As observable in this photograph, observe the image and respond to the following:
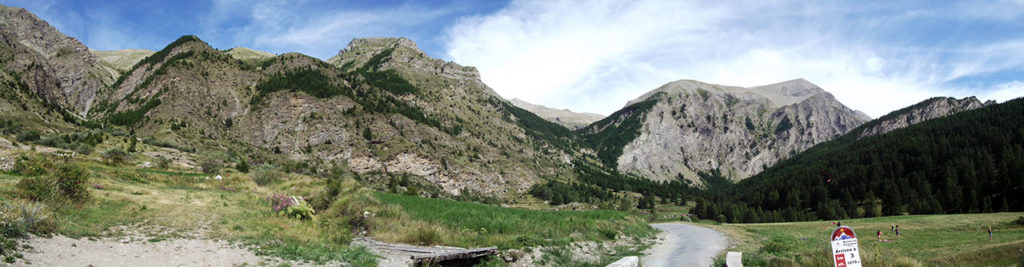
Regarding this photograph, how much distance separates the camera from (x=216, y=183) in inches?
1341

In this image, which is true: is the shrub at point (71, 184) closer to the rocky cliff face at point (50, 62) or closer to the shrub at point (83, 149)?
the shrub at point (83, 149)

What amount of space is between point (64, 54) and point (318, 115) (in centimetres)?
11667

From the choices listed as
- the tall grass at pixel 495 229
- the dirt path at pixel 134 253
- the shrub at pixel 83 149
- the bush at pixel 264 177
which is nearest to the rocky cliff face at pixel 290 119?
the shrub at pixel 83 149

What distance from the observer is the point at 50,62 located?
140500 millimetres

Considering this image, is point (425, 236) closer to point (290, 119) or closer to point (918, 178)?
point (290, 119)

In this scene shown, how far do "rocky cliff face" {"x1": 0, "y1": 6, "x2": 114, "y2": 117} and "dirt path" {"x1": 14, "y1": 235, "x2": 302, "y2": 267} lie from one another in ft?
456

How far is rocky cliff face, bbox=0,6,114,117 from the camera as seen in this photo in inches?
4326

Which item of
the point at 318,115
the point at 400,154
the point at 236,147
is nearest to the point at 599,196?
the point at 400,154

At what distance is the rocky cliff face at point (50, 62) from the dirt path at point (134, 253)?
456 ft

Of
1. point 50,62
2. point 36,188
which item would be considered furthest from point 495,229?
point 50,62

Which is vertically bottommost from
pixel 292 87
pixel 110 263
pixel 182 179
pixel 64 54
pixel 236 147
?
pixel 110 263

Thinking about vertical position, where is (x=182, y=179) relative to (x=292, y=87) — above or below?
below

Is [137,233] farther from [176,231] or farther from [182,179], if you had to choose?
[182,179]

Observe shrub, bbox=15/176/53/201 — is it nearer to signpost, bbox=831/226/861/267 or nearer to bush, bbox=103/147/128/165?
signpost, bbox=831/226/861/267
